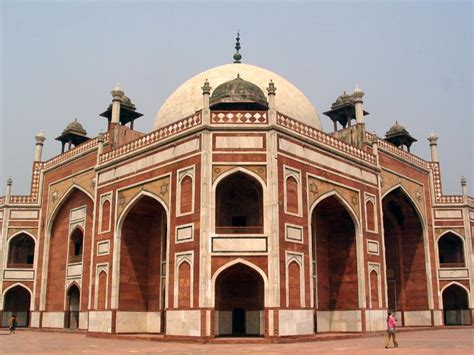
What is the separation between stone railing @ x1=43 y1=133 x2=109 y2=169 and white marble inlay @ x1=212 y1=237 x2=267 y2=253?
973 cm

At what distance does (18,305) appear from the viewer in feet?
94.5

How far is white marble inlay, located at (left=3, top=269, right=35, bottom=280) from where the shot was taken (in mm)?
27502

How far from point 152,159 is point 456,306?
18.8m

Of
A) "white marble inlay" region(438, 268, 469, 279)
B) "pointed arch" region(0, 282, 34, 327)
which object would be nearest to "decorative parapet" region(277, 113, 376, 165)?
"white marble inlay" region(438, 268, 469, 279)

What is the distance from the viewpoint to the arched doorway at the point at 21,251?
28.6 m

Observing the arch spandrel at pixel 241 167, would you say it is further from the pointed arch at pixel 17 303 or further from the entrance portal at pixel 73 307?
the pointed arch at pixel 17 303

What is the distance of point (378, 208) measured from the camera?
71.4 ft

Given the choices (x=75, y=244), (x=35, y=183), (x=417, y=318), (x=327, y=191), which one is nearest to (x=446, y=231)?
(x=417, y=318)

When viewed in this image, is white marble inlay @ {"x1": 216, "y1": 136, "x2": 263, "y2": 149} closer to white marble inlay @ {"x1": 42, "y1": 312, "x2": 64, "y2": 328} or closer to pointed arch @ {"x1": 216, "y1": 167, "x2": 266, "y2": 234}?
pointed arch @ {"x1": 216, "y1": 167, "x2": 266, "y2": 234}

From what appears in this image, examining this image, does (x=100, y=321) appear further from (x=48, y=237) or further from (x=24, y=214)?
(x=24, y=214)

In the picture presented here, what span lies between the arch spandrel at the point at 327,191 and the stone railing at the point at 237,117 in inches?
114

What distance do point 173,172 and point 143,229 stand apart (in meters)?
4.10

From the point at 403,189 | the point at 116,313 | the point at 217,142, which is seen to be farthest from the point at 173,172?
the point at 403,189

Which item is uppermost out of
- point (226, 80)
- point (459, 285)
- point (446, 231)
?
point (226, 80)
